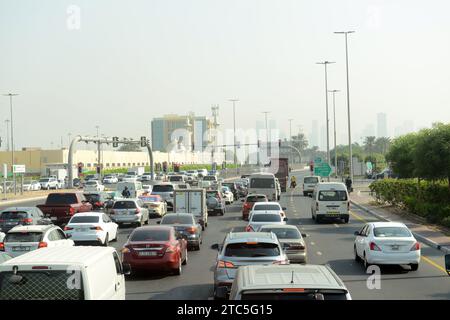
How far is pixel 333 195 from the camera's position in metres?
38.8

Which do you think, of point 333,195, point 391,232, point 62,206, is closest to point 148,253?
point 391,232

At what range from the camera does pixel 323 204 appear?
38.7 m

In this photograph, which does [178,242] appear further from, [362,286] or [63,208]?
[63,208]

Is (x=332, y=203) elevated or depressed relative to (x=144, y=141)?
depressed

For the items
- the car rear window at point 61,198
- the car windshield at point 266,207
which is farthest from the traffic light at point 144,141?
Answer: the car windshield at point 266,207

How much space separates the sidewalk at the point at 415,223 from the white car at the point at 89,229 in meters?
12.5

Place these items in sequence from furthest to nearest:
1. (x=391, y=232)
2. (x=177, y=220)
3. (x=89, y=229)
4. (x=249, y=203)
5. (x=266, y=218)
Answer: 1. (x=249, y=203)
2. (x=89, y=229)
3. (x=177, y=220)
4. (x=266, y=218)
5. (x=391, y=232)

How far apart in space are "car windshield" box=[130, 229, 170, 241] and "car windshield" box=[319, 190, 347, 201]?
777 inches

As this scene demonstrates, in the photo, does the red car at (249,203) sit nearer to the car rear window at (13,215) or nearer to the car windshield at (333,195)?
the car windshield at (333,195)

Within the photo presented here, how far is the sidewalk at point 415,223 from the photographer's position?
27.4 meters

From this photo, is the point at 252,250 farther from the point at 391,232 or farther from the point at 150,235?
the point at 391,232

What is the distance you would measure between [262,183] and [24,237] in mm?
34134

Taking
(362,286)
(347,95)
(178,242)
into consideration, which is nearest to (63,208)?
(178,242)
